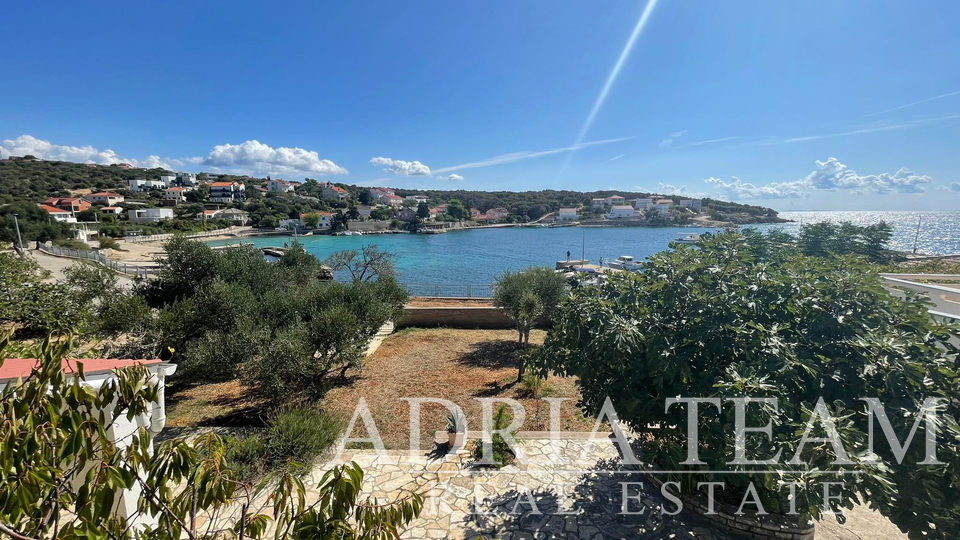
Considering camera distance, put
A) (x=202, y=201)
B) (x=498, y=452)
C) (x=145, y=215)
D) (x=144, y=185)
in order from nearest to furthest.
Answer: (x=498, y=452) < (x=145, y=215) < (x=202, y=201) < (x=144, y=185)

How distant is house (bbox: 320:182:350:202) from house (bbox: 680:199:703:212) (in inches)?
4103

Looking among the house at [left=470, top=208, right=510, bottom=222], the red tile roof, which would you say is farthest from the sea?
the red tile roof

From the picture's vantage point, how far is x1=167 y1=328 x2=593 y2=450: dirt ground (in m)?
7.18

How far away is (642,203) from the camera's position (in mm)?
124562

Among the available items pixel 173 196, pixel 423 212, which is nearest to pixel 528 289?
pixel 423 212

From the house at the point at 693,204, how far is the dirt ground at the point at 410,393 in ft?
385

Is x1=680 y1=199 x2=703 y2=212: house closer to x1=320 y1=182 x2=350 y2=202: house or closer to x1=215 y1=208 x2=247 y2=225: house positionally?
x1=320 y1=182 x2=350 y2=202: house

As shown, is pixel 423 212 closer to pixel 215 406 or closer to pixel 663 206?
pixel 663 206

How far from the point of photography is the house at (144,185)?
94562mm

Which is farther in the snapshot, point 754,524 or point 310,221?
point 310,221

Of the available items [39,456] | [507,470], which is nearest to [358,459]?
[507,470]

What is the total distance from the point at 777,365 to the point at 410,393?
7165 mm

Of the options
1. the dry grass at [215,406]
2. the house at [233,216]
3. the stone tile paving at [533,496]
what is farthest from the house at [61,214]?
the stone tile paving at [533,496]

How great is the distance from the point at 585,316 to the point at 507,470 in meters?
2.86
